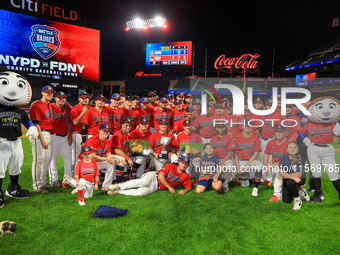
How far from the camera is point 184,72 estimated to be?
32531 millimetres

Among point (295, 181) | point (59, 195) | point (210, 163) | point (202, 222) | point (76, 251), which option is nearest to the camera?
point (76, 251)

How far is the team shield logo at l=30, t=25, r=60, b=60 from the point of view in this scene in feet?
63.9

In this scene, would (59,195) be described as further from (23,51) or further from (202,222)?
(23,51)

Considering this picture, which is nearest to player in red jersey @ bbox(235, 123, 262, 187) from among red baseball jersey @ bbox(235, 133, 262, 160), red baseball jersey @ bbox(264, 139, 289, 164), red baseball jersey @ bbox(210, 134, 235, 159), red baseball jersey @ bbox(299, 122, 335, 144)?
red baseball jersey @ bbox(235, 133, 262, 160)

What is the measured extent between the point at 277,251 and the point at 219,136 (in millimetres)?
3202

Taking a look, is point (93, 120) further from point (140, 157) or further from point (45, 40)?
point (45, 40)

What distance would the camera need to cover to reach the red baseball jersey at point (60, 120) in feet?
18.7

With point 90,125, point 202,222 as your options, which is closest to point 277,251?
point 202,222

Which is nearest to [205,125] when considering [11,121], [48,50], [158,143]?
[158,143]

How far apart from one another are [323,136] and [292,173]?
1.02 metres

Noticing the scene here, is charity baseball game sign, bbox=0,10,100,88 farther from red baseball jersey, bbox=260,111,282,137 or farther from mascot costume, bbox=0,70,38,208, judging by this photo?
red baseball jersey, bbox=260,111,282,137

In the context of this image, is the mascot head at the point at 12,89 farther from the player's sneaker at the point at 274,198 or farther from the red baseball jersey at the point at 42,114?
the player's sneaker at the point at 274,198

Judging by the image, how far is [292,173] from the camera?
4.99 m

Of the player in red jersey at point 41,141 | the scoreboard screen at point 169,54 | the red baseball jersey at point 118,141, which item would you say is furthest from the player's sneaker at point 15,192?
the scoreboard screen at point 169,54
